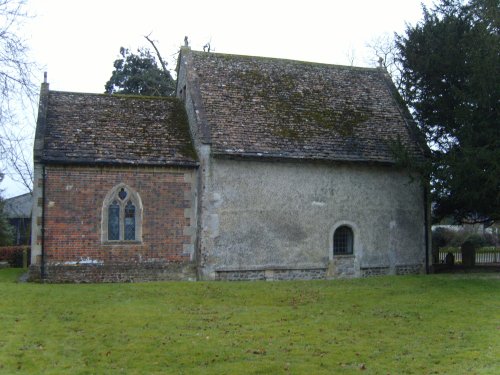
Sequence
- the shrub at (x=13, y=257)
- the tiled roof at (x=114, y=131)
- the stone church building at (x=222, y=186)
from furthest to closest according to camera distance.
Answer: the shrub at (x=13, y=257) < the tiled roof at (x=114, y=131) < the stone church building at (x=222, y=186)

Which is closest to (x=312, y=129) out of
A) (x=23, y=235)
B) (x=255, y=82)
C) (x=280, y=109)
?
(x=280, y=109)

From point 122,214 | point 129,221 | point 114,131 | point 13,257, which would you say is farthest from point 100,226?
point 13,257

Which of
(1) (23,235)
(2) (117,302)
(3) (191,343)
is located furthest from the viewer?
(1) (23,235)

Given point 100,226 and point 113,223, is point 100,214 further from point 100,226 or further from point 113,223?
point 113,223

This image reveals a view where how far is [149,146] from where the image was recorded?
2191cm

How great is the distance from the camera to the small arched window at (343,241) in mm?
22938

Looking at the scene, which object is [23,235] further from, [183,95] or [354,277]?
[354,277]

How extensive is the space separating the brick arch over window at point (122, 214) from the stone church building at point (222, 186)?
4 cm

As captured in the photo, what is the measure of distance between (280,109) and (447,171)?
7013mm

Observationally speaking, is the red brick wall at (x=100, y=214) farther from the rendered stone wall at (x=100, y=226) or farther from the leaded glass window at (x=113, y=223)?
the leaded glass window at (x=113, y=223)

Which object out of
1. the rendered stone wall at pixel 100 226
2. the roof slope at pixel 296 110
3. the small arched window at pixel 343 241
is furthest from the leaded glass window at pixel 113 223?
the small arched window at pixel 343 241

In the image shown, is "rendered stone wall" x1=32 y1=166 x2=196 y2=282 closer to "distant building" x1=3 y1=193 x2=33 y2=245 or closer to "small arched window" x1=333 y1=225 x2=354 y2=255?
"small arched window" x1=333 y1=225 x2=354 y2=255

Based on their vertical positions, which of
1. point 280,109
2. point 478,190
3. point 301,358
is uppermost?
point 280,109

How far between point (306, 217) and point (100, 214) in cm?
763
